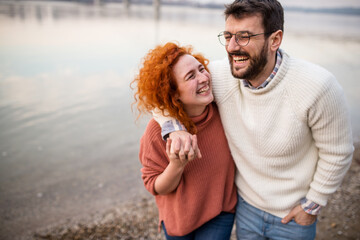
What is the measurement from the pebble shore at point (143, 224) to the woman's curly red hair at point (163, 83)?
95.4 inches

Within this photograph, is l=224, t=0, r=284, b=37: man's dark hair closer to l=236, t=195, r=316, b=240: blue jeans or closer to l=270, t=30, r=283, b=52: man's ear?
l=270, t=30, r=283, b=52: man's ear

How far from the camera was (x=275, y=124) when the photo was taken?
6.60 feet

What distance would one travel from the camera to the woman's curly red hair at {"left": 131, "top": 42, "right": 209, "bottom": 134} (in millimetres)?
1946

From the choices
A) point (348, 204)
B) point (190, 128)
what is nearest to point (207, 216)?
point (190, 128)

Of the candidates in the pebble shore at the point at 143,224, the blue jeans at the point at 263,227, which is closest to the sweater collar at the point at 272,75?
the blue jeans at the point at 263,227

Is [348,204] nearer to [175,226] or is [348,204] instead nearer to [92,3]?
[175,226]

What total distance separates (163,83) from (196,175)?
79 centimetres

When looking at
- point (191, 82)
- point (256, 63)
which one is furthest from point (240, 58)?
point (191, 82)

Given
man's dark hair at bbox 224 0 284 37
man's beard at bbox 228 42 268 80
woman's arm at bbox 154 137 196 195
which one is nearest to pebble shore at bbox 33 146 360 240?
woman's arm at bbox 154 137 196 195

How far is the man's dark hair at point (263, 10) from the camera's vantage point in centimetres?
186

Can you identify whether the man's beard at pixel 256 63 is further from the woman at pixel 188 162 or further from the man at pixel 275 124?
the woman at pixel 188 162

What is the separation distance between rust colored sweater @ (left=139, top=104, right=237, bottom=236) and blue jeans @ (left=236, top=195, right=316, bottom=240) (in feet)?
1.11

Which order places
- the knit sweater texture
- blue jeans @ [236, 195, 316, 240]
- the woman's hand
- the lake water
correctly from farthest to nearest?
the lake water, blue jeans @ [236, 195, 316, 240], the knit sweater texture, the woman's hand

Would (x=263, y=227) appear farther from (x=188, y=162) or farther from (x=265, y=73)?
(x=265, y=73)
